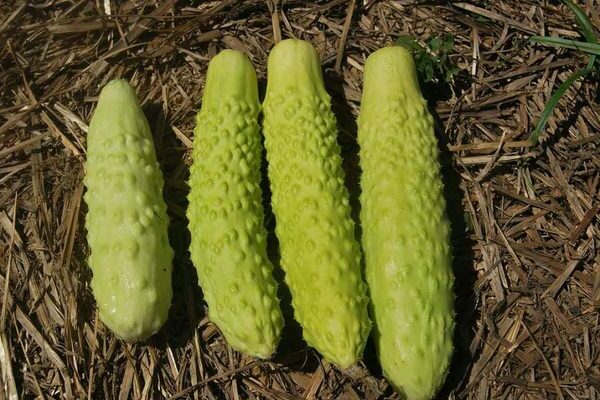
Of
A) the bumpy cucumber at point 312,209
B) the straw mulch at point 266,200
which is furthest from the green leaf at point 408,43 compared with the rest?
the bumpy cucumber at point 312,209

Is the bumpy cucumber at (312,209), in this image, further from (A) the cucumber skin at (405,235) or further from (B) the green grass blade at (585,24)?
(B) the green grass blade at (585,24)

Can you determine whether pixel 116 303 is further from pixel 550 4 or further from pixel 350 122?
pixel 550 4

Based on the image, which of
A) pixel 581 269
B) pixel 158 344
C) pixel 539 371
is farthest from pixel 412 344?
pixel 158 344

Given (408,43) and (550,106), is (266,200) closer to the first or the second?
(408,43)

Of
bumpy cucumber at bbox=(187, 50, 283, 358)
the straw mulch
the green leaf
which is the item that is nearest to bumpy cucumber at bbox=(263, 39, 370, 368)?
bumpy cucumber at bbox=(187, 50, 283, 358)

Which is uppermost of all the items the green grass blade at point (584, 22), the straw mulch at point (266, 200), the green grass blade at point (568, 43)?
the green grass blade at point (584, 22)

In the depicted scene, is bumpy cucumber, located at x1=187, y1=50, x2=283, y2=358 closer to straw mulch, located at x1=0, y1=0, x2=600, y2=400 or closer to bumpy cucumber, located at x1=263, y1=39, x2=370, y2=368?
bumpy cucumber, located at x1=263, y1=39, x2=370, y2=368

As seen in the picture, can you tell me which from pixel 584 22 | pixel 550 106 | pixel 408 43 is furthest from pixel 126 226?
pixel 584 22
